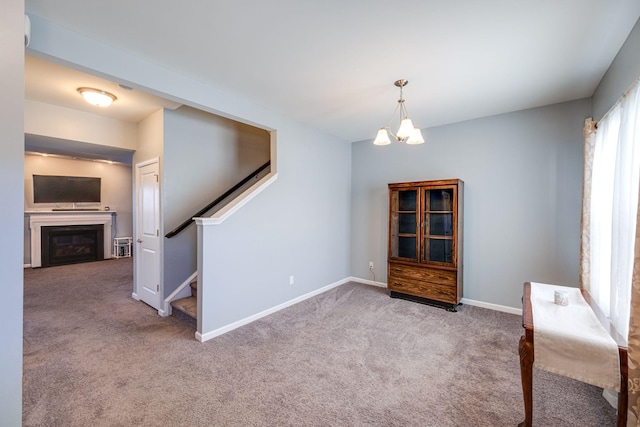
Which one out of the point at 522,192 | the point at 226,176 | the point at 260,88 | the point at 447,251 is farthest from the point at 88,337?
the point at 522,192

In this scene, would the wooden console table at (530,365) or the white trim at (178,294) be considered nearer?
the wooden console table at (530,365)

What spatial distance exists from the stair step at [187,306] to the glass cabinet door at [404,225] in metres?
2.73

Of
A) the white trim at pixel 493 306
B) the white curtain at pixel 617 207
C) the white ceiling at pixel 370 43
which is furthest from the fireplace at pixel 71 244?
the white curtain at pixel 617 207

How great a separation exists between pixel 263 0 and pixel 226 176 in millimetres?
2764

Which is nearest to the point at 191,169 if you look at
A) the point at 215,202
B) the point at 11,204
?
the point at 215,202

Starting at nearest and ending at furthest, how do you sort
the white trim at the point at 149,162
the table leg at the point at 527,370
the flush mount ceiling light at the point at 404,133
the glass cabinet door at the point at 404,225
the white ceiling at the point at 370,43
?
the table leg at the point at 527,370 < the white ceiling at the point at 370,43 < the flush mount ceiling light at the point at 404,133 < the white trim at the point at 149,162 < the glass cabinet door at the point at 404,225

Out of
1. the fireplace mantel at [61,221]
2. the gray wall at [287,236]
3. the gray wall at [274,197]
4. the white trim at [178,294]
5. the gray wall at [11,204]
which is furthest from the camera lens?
the fireplace mantel at [61,221]

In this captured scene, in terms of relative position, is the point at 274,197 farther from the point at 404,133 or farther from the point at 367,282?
the point at 367,282

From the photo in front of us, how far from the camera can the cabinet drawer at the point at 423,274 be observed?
3.50 meters

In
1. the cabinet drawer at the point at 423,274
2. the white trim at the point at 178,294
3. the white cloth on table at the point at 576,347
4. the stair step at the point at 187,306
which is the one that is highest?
the white cloth on table at the point at 576,347

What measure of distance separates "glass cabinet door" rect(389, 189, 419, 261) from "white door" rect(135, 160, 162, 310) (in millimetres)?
3225

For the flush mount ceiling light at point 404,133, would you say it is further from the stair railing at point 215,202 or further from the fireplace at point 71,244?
the fireplace at point 71,244

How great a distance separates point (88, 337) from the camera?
2.74m

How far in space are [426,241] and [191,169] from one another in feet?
11.1
